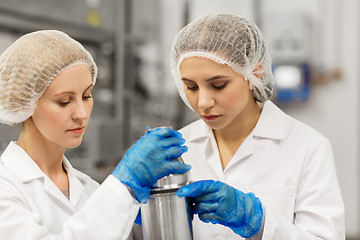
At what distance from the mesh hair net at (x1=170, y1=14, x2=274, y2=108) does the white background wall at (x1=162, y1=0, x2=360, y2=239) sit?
9.87 feet

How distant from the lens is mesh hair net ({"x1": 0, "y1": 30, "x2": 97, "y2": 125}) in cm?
97

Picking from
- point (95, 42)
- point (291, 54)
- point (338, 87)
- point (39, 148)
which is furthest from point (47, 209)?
point (338, 87)

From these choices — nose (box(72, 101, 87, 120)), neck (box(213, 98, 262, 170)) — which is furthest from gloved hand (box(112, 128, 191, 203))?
neck (box(213, 98, 262, 170))

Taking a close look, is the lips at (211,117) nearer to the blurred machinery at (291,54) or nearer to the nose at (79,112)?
the nose at (79,112)

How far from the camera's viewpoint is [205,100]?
3.62 ft

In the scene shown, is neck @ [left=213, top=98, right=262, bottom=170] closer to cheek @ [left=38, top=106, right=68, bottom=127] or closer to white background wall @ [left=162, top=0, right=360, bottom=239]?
cheek @ [left=38, top=106, right=68, bottom=127]

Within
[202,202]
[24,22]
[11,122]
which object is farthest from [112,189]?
[24,22]

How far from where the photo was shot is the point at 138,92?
3602mm

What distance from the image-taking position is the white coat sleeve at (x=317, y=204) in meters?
1.12

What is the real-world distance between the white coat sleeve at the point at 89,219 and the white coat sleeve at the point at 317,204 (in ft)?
1.25

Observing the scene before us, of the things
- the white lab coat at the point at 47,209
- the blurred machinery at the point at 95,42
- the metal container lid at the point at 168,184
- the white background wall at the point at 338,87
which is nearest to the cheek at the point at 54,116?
the white lab coat at the point at 47,209

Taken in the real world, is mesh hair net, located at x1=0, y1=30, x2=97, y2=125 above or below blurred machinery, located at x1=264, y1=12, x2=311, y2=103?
below

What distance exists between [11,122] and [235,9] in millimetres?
3585

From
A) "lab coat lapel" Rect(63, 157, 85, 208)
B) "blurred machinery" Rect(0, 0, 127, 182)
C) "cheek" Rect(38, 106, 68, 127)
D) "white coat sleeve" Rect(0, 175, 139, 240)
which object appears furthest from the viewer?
"blurred machinery" Rect(0, 0, 127, 182)
